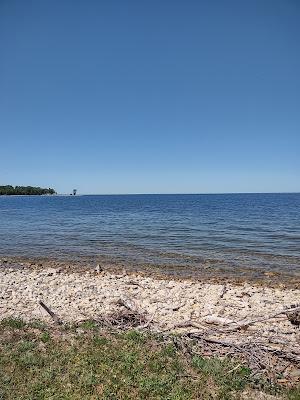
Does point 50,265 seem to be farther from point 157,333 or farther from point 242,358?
point 242,358

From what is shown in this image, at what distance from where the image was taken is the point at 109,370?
6.29 meters

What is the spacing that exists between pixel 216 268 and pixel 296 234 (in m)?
16.0

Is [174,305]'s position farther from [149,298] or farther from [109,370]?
[109,370]

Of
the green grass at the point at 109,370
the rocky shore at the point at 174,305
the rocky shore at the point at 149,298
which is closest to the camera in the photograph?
the green grass at the point at 109,370

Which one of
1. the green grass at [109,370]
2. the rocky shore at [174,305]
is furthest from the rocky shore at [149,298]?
the green grass at [109,370]

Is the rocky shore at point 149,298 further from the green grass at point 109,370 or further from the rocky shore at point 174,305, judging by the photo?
the green grass at point 109,370

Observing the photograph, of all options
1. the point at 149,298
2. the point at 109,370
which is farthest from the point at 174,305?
the point at 109,370

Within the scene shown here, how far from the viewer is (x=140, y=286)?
13.4 meters

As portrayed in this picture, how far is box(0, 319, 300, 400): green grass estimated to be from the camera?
18.5ft

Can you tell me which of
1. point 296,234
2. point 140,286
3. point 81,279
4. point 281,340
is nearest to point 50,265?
point 81,279

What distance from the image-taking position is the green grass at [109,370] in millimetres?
5648

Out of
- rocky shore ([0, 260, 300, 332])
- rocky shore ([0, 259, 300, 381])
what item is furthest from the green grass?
rocky shore ([0, 260, 300, 332])

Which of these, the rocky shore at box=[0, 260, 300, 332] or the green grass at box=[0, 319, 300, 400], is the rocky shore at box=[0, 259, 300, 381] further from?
the green grass at box=[0, 319, 300, 400]

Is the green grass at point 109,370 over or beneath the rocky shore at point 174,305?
over
